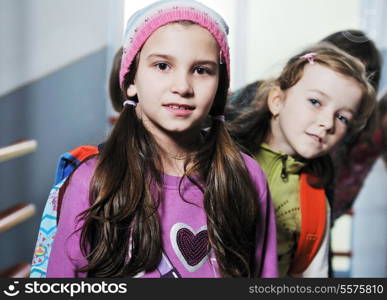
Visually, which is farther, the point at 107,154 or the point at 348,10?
the point at 348,10

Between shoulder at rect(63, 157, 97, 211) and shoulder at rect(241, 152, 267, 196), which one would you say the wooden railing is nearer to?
shoulder at rect(63, 157, 97, 211)

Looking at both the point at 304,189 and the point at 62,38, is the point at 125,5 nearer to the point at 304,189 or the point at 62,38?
the point at 62,38

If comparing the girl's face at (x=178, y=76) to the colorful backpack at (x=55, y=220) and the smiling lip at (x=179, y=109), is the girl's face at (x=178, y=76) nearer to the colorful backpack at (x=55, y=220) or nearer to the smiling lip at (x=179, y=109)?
the smiling lip at (x=179, y=109)

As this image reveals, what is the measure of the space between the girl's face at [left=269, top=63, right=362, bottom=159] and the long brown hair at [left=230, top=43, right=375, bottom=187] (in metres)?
0.01

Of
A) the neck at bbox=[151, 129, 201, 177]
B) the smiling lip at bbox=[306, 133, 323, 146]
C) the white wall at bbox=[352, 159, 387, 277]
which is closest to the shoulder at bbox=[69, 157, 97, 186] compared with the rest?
the neck at bbox=[151, 129, 201, 177]

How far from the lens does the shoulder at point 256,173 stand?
2.86 feet

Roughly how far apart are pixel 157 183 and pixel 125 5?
301 millimetres

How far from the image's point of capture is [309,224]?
955 millimetres

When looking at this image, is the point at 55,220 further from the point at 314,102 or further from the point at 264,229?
the point at 314,102

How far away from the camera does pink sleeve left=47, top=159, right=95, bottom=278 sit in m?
0.78

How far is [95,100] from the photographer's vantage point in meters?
0.92

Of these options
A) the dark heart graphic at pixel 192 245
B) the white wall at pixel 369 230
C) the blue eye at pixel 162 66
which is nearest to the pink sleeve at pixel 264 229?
the dark heart graphic at pixel 192 245

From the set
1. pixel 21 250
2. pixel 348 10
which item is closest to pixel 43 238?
pixel 21 250

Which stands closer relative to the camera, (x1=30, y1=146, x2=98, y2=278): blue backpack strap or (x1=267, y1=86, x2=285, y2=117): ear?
(x1=30, y1=146, x2=98, y2=278): blue backpack strap
